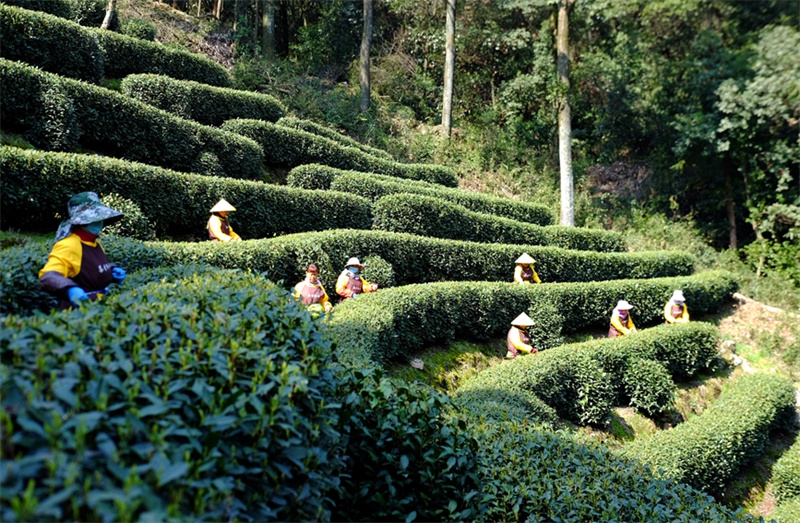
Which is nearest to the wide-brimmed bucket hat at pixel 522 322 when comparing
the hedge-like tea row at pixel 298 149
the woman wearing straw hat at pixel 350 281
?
the woman wearing straw hat at pixel 350 281

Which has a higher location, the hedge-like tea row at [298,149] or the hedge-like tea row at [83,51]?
the hedge-like tea row at [83,51]

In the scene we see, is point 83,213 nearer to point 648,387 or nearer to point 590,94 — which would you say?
point 648,387

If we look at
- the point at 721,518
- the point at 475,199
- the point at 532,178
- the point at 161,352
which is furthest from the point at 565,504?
the point at 532,178

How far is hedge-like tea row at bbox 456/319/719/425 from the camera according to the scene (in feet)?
28.3

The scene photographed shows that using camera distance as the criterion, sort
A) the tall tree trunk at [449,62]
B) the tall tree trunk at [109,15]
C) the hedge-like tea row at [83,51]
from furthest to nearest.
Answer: the tall tree trunk at [449,62] < the tall tree trunk at [109,15] < the hedge-like tea row at [83,51]

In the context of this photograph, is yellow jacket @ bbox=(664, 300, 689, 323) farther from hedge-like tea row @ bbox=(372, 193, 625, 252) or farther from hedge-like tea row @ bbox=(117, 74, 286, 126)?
hedge-like tea row @ bbox=(117, 74, 286, 126)

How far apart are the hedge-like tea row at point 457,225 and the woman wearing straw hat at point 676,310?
380 centimetres

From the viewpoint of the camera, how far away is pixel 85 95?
10.7 metres

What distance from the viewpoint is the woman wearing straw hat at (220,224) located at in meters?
9.56

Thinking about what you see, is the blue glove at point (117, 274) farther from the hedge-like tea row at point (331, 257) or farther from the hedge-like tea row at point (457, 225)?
the hedge-like tea row at point (457, 225)

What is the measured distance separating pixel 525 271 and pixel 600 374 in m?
3.51

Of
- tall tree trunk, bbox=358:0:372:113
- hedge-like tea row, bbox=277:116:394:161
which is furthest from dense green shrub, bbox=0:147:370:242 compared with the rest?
tall tree trunk, bbox=358:0:372:113

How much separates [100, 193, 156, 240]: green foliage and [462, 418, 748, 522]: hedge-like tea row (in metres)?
6.33

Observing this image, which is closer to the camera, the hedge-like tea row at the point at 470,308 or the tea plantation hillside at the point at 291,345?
the tea plantation hillside at the point at 291,345
